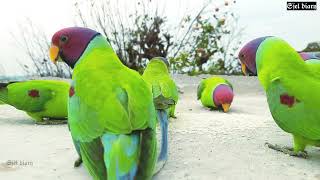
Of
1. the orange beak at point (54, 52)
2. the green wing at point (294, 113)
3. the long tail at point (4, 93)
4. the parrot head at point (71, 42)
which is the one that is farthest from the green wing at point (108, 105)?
the long tail at point (4, 93)

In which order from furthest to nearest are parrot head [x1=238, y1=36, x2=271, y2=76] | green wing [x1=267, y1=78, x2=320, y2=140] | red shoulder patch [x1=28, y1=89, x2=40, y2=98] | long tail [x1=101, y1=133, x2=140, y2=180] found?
red shoulder patch [x1=28, y1=89, x2=40, y2=98] → parrot head [x1=238, y1=36, x2=271, y2=76] → green wing [x1=267, y1=78, x2=320, y2=140] → long tail [x1=101, y1=133, x2=140, y2=180]

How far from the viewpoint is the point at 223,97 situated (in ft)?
14.2

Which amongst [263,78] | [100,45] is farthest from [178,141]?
[100,45]

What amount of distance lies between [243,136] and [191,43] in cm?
655

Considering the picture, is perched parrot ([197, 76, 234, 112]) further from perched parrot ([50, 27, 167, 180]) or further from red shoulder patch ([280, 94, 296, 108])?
perched parrot ([50, 27, 167, 180])

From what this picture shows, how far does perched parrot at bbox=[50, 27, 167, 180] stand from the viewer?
1.48 meters

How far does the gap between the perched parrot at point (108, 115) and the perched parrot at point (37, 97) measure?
1.29m

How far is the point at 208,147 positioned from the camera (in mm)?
2363

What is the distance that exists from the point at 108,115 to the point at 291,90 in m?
1.02

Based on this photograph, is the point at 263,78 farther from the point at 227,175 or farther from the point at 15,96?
the point at 15,96

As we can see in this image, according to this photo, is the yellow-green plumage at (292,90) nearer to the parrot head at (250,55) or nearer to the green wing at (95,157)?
the parrot head at (250,55)

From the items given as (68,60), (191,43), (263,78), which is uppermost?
(68,60)

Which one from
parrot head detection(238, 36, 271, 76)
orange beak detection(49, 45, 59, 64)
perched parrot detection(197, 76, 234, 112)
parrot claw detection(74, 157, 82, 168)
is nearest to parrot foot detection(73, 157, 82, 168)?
parrot claw detection(74, 157, 82, 168)

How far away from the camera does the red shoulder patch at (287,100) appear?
2059 mm
